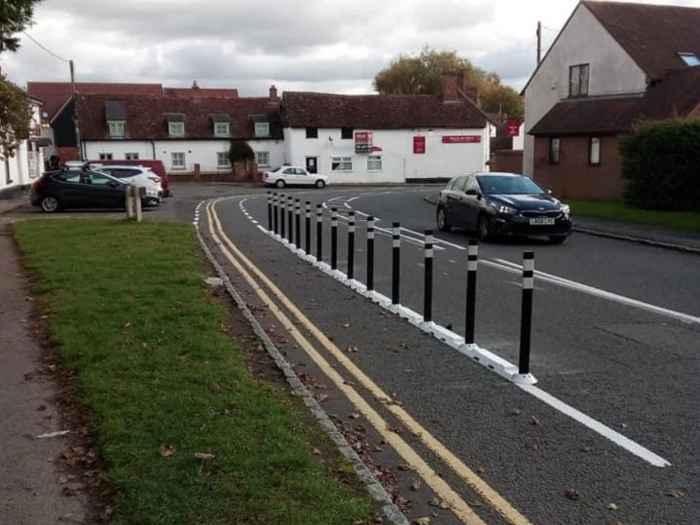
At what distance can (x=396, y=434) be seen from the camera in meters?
5.36

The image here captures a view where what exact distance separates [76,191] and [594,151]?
21341mm

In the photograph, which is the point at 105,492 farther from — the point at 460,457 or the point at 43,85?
the point at 43,85

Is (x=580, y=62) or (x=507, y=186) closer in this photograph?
(x=507, y=186)

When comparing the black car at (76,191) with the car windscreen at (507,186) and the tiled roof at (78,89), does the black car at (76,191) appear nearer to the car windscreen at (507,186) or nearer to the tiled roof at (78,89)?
the car windscreen at (507,186)

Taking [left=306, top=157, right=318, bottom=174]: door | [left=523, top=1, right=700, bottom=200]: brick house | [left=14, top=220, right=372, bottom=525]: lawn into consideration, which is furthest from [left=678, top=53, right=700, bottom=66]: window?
[left=306, top=157, right=318, bottom=174]: door

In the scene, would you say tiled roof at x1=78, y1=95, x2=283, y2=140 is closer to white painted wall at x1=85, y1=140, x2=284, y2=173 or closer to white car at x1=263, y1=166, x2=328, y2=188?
white painted wall at x1=85, y1=140, x2=284, y2=173

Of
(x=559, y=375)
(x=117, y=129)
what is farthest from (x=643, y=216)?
(x=117, y=129)

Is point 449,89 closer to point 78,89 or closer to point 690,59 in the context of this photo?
point 690,59

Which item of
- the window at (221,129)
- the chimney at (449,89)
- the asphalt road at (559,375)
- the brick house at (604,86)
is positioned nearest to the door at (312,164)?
the window at (221,129)

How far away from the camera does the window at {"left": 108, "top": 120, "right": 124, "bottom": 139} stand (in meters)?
63.4

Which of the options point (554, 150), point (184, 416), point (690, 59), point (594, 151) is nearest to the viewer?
point (184, 416)

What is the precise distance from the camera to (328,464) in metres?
4.61

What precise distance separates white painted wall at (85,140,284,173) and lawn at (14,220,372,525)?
55229mm

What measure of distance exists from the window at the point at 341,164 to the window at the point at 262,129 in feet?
21.4
